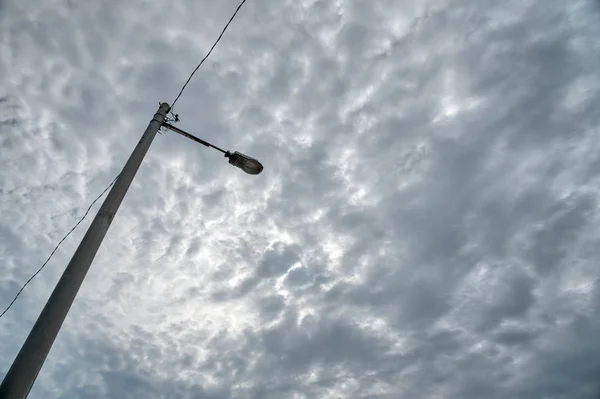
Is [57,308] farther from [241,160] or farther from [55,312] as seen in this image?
[241,160]

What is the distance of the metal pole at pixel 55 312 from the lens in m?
2.71

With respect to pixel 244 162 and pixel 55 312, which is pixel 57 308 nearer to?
pixel 55 312

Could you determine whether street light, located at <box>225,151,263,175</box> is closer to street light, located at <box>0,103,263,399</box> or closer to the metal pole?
street light, located at <box>0,103,263,399</box>

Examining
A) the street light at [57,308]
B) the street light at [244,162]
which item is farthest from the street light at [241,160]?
the street light at [57,308]

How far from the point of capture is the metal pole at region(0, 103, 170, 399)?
2.71 m

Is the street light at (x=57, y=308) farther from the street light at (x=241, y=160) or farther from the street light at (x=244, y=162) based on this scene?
the street light at (x=244, y=162)

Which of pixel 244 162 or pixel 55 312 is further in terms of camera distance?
pixel 244 162

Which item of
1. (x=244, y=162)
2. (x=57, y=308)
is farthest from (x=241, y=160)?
(x=57, y=308)

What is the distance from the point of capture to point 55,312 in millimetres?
3006

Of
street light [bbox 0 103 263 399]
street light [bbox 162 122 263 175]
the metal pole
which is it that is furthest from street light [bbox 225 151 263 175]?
the metal pole

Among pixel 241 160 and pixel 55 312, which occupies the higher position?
pixel 241 160

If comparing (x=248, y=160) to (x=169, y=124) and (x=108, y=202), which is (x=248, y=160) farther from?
(x=108, y=202)

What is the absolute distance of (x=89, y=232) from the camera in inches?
140

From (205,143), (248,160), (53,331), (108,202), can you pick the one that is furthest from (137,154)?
(53,331)
